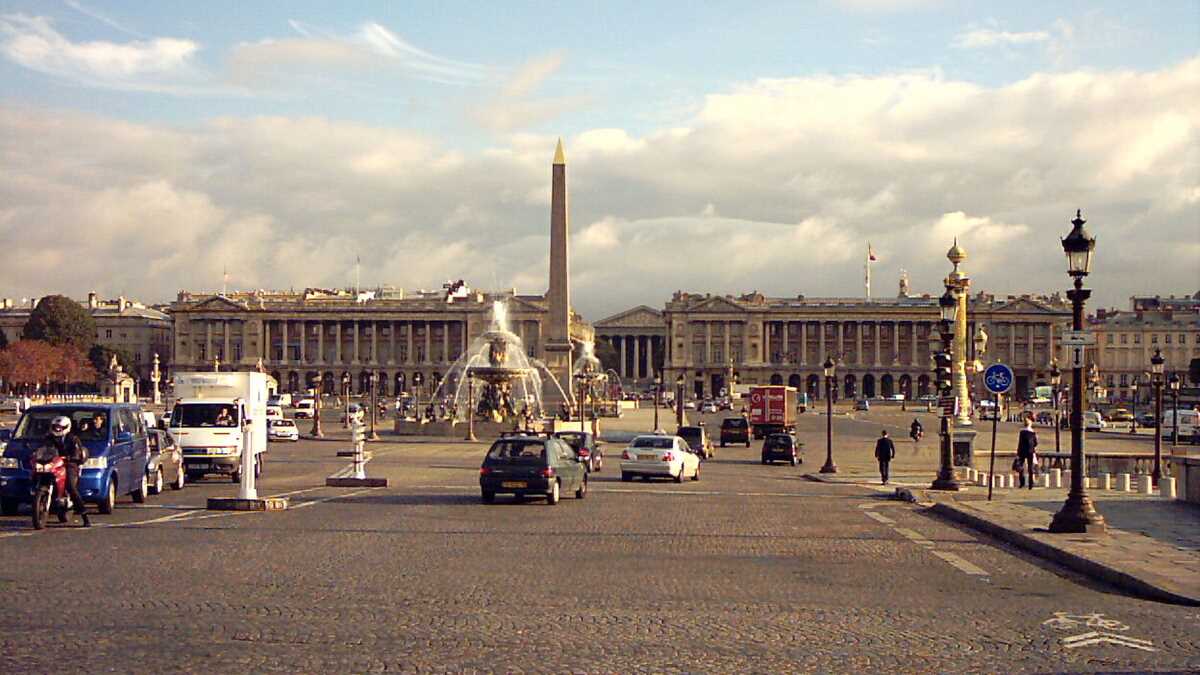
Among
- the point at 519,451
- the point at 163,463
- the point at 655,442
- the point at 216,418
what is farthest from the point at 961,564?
the point at 216,418

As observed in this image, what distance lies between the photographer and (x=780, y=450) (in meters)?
55.0

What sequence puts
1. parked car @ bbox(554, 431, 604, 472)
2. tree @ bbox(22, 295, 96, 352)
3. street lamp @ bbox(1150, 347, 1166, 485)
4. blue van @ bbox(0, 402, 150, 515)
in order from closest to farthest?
blue van @ bbox(0, 402, 150, 515) → parked car @ bbox(554, 431, 604, 472) → street lamp @ bbox(1150, 347, 1166, 485) → tree @ bbox(22, 295, 96, 352)

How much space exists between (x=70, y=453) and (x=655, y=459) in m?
19.6

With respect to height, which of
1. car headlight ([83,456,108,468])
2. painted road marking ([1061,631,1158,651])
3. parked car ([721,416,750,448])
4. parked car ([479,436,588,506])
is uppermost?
car headlight ([83,456,108,468])

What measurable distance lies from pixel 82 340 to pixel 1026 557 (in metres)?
170

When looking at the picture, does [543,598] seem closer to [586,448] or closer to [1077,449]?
[1077,449]

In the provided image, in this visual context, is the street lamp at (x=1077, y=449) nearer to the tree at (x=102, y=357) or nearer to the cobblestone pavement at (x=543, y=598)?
the cobblestone pavement at (x=543, y=598)

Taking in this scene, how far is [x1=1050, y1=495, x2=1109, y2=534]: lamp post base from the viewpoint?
2141 centimetres

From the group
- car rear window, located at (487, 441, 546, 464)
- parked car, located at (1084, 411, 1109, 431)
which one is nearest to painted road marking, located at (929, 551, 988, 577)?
car rear window, located at (487, 441, 546, 464)

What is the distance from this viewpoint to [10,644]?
1111cm

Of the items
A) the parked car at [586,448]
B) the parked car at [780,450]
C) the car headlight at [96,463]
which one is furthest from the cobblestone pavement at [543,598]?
the parked car at [780,450]

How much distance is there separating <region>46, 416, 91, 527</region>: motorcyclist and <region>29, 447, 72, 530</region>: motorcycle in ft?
0.36

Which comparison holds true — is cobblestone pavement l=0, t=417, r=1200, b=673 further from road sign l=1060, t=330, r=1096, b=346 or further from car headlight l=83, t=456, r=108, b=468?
road sign l=1060, t=330, r=1096, b=346

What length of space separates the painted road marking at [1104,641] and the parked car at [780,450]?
4223 centimetres
